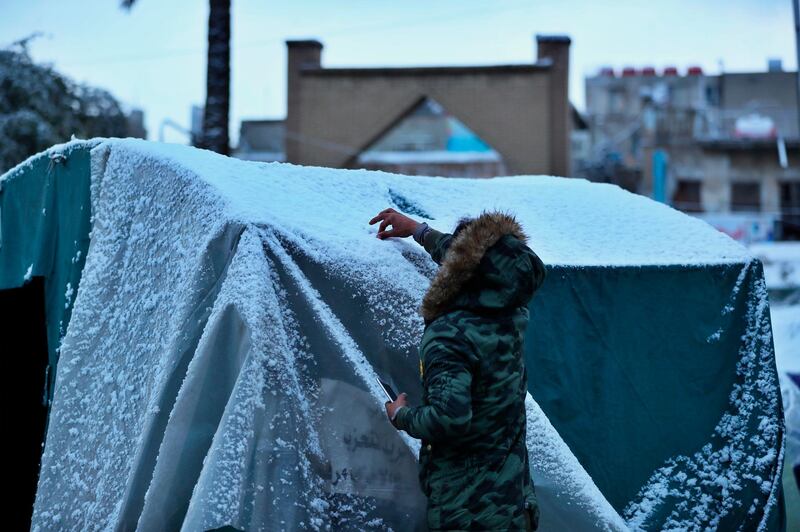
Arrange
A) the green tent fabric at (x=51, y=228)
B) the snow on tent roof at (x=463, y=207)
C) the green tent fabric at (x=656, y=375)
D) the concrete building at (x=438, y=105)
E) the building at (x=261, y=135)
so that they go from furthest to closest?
the building at (x=261, y=135) < the concrete building at (x=438, y=105) < the green tent fabric at (x=656, y=375) < the green tent fabric at (x=51, y=228) < the snow on tent roof at (x=463, y=207)

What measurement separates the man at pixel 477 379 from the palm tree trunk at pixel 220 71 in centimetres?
789

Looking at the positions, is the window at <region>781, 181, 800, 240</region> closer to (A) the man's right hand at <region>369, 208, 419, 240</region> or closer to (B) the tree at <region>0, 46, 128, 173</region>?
(B) the tree at <region>0, 46, 128, 173</region>

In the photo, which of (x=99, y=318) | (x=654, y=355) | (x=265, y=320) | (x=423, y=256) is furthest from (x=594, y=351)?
(x=99, y=318)

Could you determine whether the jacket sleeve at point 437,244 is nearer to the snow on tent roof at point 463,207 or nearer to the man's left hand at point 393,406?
the snow on tent roof at point 463,207

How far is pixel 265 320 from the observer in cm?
289

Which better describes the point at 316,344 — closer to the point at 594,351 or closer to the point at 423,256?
the point at 423,256

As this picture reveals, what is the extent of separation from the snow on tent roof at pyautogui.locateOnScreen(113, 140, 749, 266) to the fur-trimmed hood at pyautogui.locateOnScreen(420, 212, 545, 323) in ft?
2.04

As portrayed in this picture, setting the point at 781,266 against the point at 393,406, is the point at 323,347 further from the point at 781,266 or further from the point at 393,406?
the point at 781,266

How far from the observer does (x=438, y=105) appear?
59.0 ft

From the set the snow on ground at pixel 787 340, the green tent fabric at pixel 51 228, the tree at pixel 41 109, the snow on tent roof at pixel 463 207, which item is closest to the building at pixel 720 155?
the tree at pixel 41 109

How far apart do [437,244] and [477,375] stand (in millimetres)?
673

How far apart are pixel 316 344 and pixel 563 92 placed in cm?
1492

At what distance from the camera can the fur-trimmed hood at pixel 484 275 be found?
274cm

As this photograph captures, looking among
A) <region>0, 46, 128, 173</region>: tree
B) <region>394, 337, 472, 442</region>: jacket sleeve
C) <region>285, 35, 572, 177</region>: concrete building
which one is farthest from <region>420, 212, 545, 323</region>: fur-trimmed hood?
<region>285, 35, 572, 177</region>: concrete building
